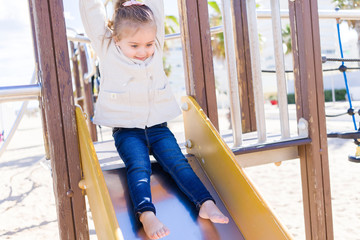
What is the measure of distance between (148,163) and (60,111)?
444 mm

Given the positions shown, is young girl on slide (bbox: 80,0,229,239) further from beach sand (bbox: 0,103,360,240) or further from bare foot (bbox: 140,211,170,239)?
beach sand (bbox: 0,103,360,240)

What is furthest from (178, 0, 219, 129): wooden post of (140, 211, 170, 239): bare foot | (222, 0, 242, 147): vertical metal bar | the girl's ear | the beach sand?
the beach sand

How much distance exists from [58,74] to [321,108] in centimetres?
144

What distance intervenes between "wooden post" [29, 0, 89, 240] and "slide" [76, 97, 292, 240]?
5cm

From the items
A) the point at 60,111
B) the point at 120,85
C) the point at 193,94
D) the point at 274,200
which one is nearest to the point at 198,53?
the point at 193,94

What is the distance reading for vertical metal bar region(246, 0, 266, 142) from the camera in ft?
6.15

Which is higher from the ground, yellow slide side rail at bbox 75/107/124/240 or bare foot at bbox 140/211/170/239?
yellow slide side rail at bbox 75/107/124/240

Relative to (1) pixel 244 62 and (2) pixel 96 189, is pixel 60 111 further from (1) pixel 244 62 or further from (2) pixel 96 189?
(1) pixel 244 62

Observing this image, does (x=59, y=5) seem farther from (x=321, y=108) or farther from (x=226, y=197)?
(x=321, y=108)

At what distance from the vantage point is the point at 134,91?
161 cm

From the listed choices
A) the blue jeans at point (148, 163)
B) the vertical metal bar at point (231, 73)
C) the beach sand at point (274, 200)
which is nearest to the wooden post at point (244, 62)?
the beach sand at point (274, 200)

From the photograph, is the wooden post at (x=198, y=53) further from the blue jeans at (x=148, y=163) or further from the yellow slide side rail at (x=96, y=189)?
the yellow slide side rail at (x=96, y=189)

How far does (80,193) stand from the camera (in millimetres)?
1472

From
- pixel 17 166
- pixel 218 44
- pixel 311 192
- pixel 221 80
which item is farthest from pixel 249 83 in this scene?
pixel 221 80
